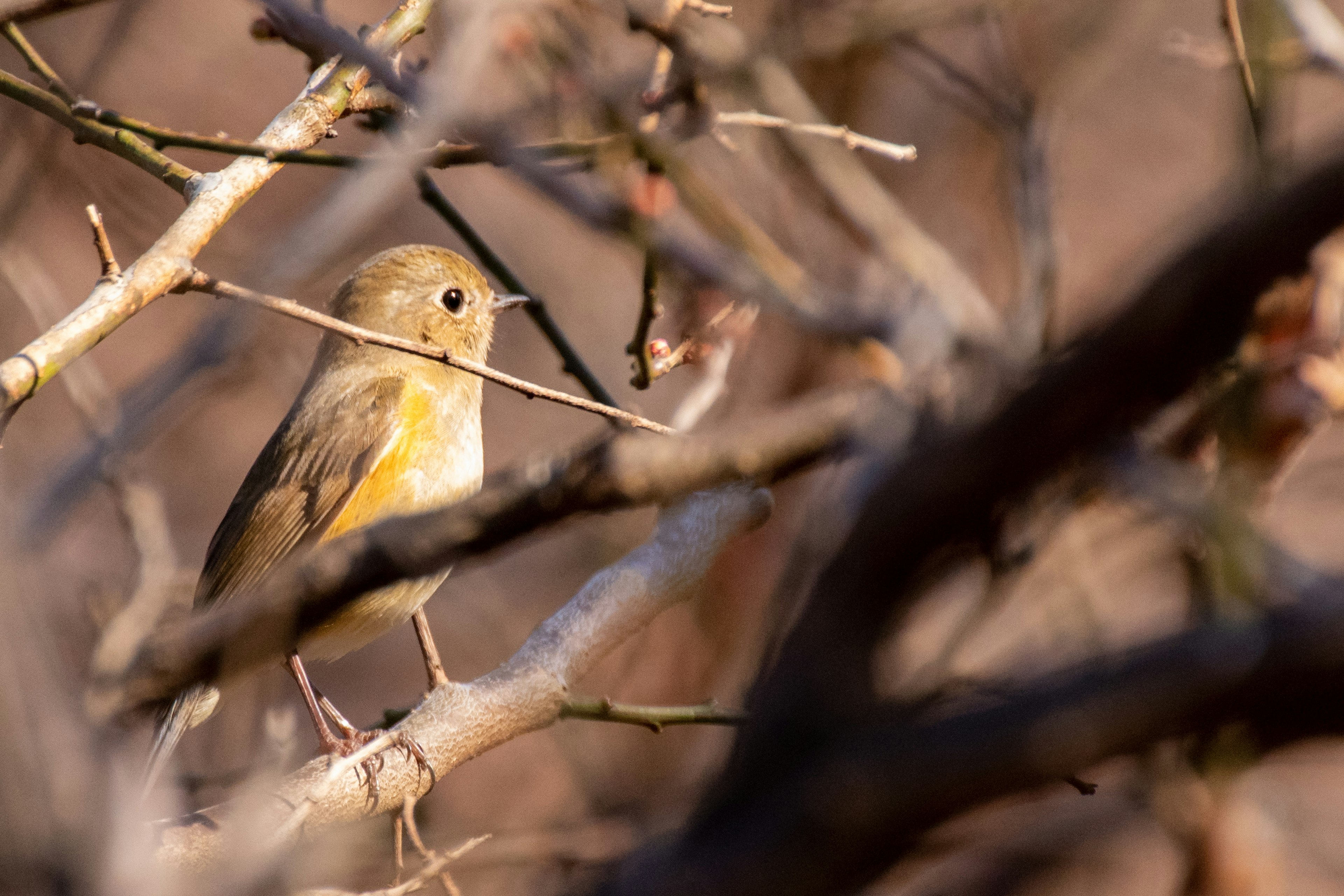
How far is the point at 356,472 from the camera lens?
3.86 metres

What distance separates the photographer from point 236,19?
22.9ft

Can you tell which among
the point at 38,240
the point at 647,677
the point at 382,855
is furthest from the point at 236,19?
the point at 382,855

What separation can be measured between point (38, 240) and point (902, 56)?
4516 mm

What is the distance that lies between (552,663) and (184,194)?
4.55ft

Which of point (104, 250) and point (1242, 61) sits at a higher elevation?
point (104, 250)

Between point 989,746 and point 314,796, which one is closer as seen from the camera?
point 989,746

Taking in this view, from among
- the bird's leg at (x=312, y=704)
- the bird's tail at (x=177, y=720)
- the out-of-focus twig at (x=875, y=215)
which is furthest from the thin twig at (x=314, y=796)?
the out-of-focus twig at (x=875, y=215)

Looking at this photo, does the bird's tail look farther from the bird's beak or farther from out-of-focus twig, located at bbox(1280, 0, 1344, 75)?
out-of-focus twig, located at bbox(1280, 0, 1344, 75)

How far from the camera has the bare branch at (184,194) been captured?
176 centimetres

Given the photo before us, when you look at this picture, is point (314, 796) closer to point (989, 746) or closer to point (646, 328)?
point (646, 328)

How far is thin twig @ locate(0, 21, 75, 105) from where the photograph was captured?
8.35 feet

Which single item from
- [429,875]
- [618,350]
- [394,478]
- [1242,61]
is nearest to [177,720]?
[394,478]

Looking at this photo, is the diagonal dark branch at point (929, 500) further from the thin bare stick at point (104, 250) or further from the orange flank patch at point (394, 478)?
the orange flank patch at point (394, 478)

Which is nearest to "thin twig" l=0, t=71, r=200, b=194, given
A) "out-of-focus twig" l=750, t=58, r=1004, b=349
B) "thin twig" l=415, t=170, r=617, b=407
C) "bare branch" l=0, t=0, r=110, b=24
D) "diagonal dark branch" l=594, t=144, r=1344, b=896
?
"bare branch" l=0, t=0, r=110, b=24
